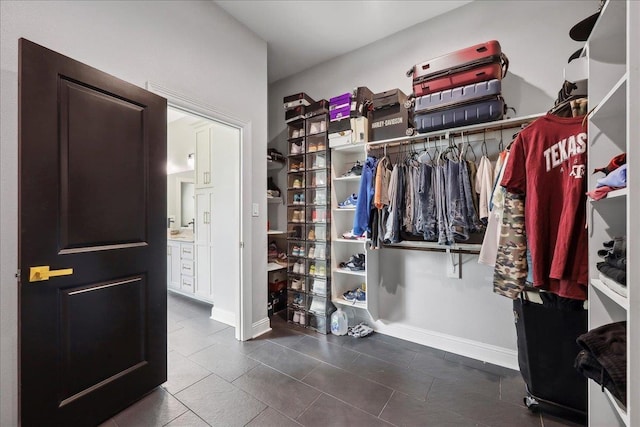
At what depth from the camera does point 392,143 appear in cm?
242

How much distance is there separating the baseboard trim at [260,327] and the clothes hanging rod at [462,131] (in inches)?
81.2

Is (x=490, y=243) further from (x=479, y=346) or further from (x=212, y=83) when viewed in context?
(x=212, y=83)

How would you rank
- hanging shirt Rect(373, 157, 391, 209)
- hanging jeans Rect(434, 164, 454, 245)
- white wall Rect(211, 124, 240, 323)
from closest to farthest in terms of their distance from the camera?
hanging jeans Rect(434, 164, 454, 245)
hanging shirt Rect(373, 157, 391, 209)
white wall Rect(211, 124, 240, 323)

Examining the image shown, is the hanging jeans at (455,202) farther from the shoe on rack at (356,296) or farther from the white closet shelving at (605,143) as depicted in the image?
the shoe on rack at (356,296)

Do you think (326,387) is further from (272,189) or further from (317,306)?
(272,189)

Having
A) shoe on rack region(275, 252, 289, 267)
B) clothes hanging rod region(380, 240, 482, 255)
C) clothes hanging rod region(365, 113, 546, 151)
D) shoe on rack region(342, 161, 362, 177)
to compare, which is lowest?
shoe on rack region(275, 252, 289, 267)

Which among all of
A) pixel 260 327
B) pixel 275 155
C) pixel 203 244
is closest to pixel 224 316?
pixel 260 327

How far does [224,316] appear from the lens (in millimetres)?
2977

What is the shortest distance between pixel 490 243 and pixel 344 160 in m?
1.66

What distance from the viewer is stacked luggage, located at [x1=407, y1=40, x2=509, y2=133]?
1.85 metres

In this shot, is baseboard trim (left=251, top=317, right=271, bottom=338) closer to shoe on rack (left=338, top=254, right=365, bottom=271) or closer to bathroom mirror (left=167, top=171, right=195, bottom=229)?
shoe on rack (left=338, top=254, right=365, bottom=271)

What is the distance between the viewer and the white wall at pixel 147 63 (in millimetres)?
1315

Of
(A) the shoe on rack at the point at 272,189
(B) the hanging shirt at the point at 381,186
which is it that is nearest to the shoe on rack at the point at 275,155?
(A) the shoe on rack at the point at 272,189

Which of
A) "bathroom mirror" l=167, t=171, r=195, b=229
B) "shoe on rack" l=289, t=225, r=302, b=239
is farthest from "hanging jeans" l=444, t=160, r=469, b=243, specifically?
"bathroom mirror" l=167, t=171, r=195, b=229
